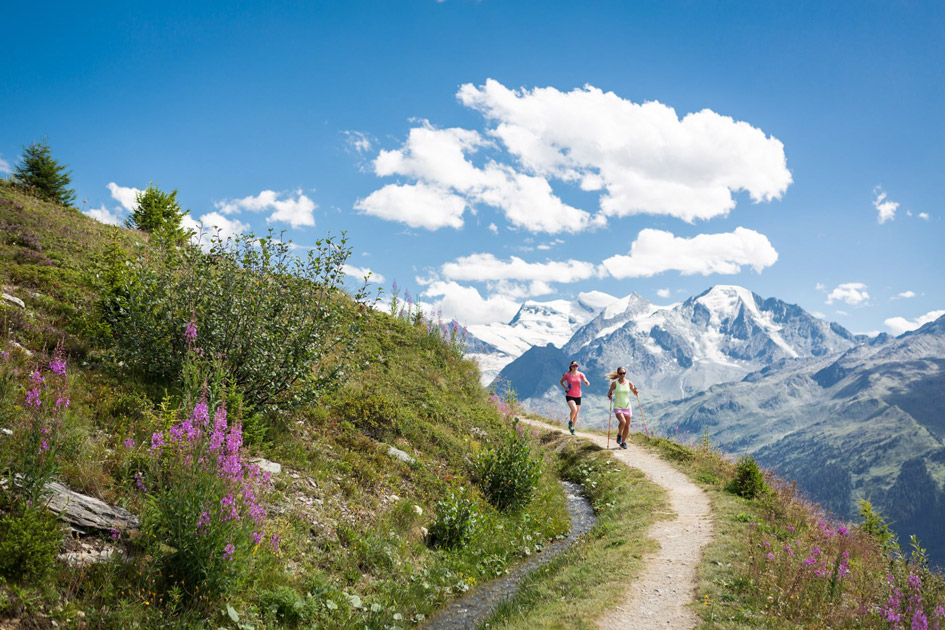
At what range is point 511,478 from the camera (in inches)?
587

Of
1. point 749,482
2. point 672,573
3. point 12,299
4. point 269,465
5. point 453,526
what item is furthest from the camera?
point 749,482

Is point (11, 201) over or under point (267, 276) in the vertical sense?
over

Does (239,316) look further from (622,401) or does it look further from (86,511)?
(622,401)

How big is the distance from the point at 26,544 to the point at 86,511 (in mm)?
1137

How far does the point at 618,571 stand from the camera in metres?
10.4

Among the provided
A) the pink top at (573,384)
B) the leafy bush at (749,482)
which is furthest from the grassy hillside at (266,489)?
the pink top at (573,384)

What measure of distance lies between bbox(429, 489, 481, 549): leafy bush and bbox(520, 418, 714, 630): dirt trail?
3824 millimetres

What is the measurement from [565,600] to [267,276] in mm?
9275

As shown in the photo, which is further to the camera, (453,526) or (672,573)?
(453,526)

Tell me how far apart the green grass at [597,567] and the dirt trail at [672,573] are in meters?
0.24

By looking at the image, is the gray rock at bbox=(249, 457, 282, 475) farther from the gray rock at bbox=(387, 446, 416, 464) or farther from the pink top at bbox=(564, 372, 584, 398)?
the pink top at bbox=(564, 372, 584, 398)

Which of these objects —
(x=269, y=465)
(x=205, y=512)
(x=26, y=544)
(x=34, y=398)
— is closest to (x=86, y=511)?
(x=26, y=544)

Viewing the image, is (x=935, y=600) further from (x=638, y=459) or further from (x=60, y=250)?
(x=60, y=250)

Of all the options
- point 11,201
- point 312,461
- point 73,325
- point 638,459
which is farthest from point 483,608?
point 11,201
